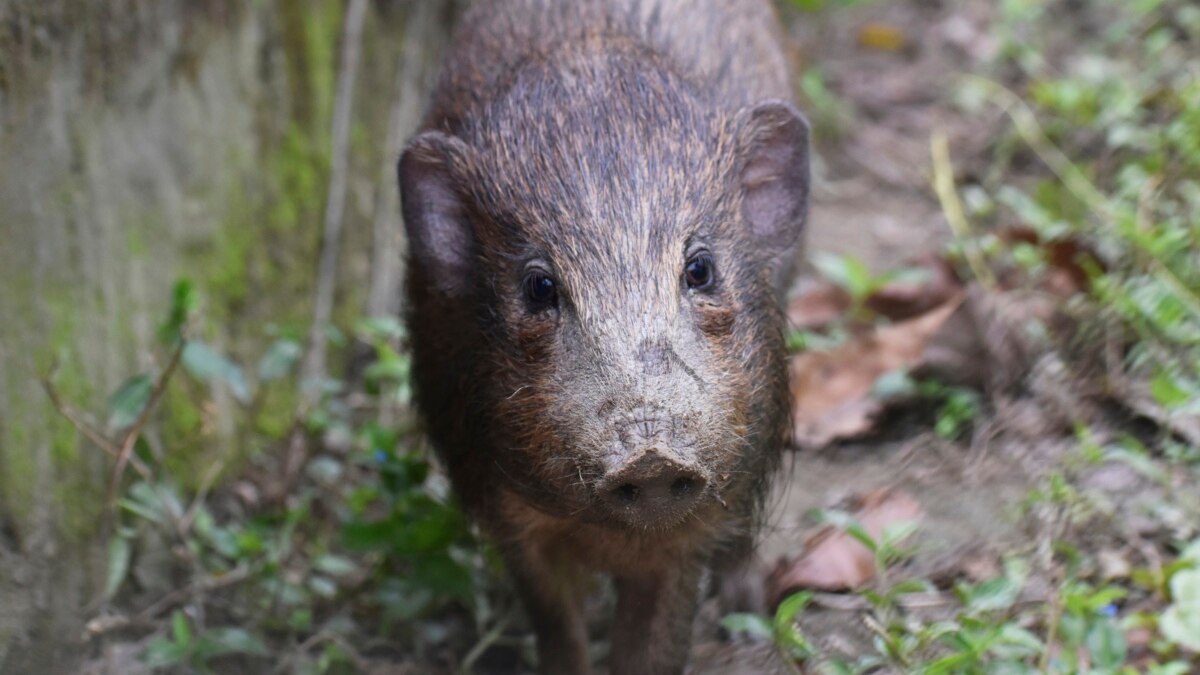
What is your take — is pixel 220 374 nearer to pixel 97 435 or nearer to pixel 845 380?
pixel 97 435

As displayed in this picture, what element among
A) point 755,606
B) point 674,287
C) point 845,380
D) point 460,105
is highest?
point 460,105

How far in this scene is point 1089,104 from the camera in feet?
22.9

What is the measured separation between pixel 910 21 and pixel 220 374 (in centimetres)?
592

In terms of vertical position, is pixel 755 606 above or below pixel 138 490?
below

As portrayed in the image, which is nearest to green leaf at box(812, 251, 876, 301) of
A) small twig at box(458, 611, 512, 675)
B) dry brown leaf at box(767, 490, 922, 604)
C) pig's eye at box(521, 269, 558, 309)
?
dry brown leaf at box(767, 490, 922, 604)

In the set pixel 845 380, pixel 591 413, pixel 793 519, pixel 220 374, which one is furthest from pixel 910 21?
pixel 591 413

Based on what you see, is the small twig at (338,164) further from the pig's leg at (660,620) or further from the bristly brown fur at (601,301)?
the pig's leg at (660,620)

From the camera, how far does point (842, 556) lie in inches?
179

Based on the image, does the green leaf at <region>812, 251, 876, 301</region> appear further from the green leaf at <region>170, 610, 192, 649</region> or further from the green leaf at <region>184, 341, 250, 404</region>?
the green leaf at <region>170, 610, 192, 649</region>

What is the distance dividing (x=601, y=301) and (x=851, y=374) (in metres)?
2.43

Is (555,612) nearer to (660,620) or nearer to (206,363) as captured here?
(660,620)

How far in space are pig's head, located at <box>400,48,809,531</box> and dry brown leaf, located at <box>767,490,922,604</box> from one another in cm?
61

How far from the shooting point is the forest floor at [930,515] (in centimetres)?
398

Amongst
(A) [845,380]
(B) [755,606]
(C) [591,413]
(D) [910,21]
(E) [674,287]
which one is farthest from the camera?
(D) [910,21]
